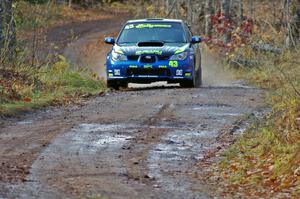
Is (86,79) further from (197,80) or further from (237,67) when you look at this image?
(237,67)

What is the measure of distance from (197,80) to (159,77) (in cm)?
198

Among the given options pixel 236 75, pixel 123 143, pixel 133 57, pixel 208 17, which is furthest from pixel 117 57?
pixel 208 17

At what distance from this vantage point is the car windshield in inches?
760

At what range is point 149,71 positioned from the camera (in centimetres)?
1838

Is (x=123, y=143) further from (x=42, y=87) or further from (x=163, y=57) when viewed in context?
(x=163, y=57)

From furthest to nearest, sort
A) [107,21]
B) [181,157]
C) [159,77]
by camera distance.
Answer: [107,21] → [159,77] → [181,157]

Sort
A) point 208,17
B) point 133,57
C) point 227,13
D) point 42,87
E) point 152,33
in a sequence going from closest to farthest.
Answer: point 42,87 → point 133,57 → point 152,33 → point 227,13 → point 208,17

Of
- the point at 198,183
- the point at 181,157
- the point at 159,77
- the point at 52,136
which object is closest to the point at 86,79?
the point at 159,77

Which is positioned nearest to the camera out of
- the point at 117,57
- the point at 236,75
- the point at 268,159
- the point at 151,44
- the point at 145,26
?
the point at 268,159

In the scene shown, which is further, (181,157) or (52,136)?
(52,136)

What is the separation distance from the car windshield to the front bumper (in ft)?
3.08

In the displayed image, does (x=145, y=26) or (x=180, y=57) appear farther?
(x=145, y=26)

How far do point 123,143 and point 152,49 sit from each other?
7895mm

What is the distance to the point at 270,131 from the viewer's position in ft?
33.1
